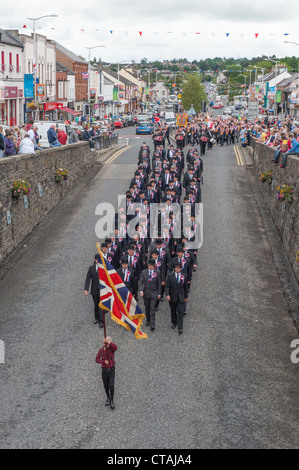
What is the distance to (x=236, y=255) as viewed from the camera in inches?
707

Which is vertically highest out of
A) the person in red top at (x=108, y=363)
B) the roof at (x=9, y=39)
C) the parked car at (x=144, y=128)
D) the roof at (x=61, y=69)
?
the roof at (x=9, y=39)

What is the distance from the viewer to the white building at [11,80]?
45.0 m

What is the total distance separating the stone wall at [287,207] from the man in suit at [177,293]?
14.3 ft

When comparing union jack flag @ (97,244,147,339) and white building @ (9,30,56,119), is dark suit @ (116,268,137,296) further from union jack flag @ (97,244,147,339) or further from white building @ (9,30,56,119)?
white building @ (9,30,56,119)

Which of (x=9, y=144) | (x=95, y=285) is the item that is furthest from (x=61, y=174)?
(x=95, y=285)

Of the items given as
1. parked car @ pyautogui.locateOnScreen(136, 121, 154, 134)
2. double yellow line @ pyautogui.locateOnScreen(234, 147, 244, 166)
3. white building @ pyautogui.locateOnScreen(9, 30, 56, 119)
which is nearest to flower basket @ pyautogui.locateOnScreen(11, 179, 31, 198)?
double yellow line @ pyautogui.locateOnScreen(234, 147, 244, 166)

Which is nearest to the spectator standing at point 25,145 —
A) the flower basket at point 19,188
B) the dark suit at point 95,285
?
the flower basket at point 19,188

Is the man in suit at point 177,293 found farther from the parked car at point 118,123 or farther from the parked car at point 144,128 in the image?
the parked car at point 118,123

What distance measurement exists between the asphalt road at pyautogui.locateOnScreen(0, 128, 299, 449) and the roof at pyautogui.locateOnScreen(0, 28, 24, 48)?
32.4m

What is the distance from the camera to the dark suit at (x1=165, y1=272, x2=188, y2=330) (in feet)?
41.4

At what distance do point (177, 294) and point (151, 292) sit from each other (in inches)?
23.6

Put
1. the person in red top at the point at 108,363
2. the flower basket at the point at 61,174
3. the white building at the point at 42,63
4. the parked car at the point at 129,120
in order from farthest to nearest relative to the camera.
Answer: the parked car at the point at 129,120
the white building at the point at 42,63
the flower basket at the point at 61,174
the person in red top at the point at 108,363

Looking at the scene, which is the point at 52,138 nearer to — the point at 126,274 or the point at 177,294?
the point at 126,274
